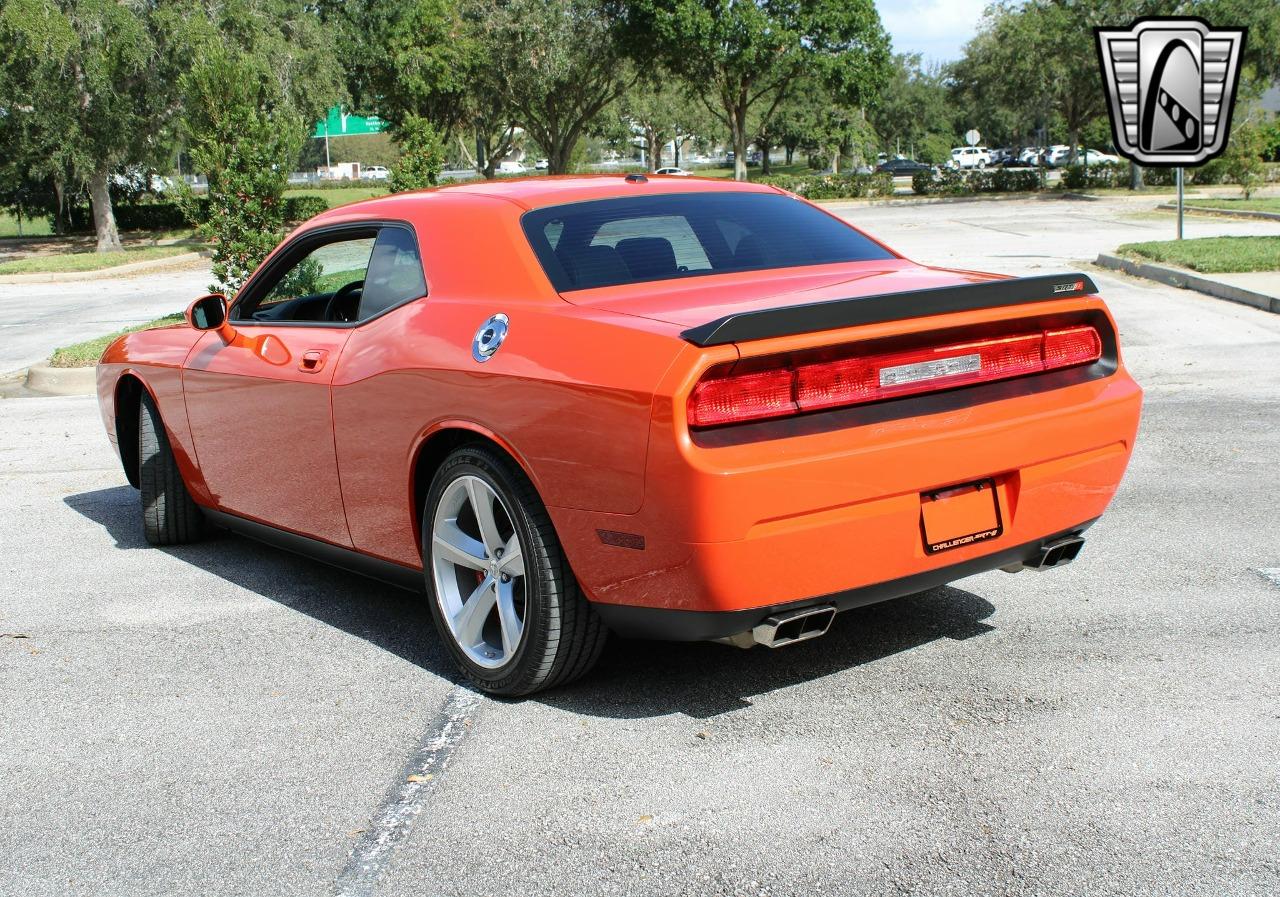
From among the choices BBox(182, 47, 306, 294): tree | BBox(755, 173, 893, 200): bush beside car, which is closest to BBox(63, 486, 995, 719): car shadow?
BBox(182, 47, 306, 294): tree

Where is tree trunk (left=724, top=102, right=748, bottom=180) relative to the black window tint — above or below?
Answer: above

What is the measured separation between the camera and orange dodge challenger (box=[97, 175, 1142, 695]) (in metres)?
3.56

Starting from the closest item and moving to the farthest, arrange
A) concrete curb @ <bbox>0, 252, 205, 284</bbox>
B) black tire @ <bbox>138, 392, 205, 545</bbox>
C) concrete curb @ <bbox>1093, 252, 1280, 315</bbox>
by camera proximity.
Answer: black tire @ <bbox>138, 392, 205, 545</bbox> → concrete curb @ <bbox>1093, 252, 1280, 315</bbox> → concrete curb @ <bbox>0, 252, 205, 284</bbox>

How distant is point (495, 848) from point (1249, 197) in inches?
1553

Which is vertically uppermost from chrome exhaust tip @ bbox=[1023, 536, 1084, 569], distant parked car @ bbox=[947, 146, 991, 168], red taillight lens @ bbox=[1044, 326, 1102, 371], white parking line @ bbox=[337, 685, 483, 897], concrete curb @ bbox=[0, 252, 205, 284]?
distant parked car @ bbox=[947, 146, 991, 168]

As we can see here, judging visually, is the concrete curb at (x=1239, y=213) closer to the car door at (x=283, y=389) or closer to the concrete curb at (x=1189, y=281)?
the concrete curb at (x=1189, y=281)

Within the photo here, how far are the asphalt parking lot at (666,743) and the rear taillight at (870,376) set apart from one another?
97cm

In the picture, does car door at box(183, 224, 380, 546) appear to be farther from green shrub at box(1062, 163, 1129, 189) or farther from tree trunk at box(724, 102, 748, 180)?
tree trunk at box(724, 102, 748, 180)

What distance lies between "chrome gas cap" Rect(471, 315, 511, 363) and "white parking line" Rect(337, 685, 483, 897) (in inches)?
43.7

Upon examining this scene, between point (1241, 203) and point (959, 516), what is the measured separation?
3431 centimetres

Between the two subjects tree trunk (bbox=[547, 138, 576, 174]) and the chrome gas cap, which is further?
tree trunk (bbox=[547, 138, 576, 174])

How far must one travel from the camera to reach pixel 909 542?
378 centimetres

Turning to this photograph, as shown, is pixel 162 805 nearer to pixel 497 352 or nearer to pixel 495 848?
pixel 495 848

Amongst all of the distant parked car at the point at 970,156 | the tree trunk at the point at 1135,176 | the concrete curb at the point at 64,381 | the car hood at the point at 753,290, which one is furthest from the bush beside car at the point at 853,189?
the car hood at the point at 753,290
